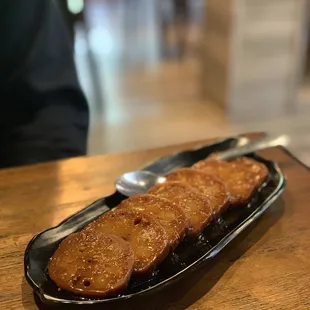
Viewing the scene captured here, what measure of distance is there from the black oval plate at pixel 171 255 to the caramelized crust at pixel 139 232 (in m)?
0.02

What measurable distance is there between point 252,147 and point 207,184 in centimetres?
16

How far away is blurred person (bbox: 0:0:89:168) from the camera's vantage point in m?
1.00

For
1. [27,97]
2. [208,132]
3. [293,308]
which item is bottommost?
[208,132]

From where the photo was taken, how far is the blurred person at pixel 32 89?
1003 mm

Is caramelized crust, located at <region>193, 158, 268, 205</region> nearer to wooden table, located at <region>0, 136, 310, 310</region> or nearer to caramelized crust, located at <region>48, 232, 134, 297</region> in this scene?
wooden table, located at <region>0, 136, 310, 310</region>

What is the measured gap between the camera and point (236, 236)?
0.67m

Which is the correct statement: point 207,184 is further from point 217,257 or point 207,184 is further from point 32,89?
point 32,89

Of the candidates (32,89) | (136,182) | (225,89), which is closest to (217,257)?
(136,182)

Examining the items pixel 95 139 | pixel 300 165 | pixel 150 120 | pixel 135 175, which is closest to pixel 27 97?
pixel 135 175

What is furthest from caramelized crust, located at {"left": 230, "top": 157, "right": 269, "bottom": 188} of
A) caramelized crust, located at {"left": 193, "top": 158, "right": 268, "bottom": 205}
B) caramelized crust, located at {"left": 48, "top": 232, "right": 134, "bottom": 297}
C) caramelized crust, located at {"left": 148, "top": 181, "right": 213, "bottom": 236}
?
caramelized crust, located at {"left": 48, "top": 232, "right": 134, "bottom": 297}

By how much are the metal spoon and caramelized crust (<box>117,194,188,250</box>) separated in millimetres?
60

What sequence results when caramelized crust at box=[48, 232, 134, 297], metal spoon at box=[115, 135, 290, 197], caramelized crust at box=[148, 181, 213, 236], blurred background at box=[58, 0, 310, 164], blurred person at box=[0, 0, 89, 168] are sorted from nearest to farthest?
1. caramelized crust at box=[48, 232, 134, 297]
2. caramelized crust at box=[148, 181, 213, 236]
3. metal spoon at box=[115, 135, 290, 197]
4. blurred person at box=[0, 0, 89, 168]
5. blurred background at box=[58, 0, 310, 164]

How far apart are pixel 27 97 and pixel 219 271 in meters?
0.55

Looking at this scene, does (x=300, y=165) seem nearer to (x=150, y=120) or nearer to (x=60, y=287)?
(x=60, y=287)
